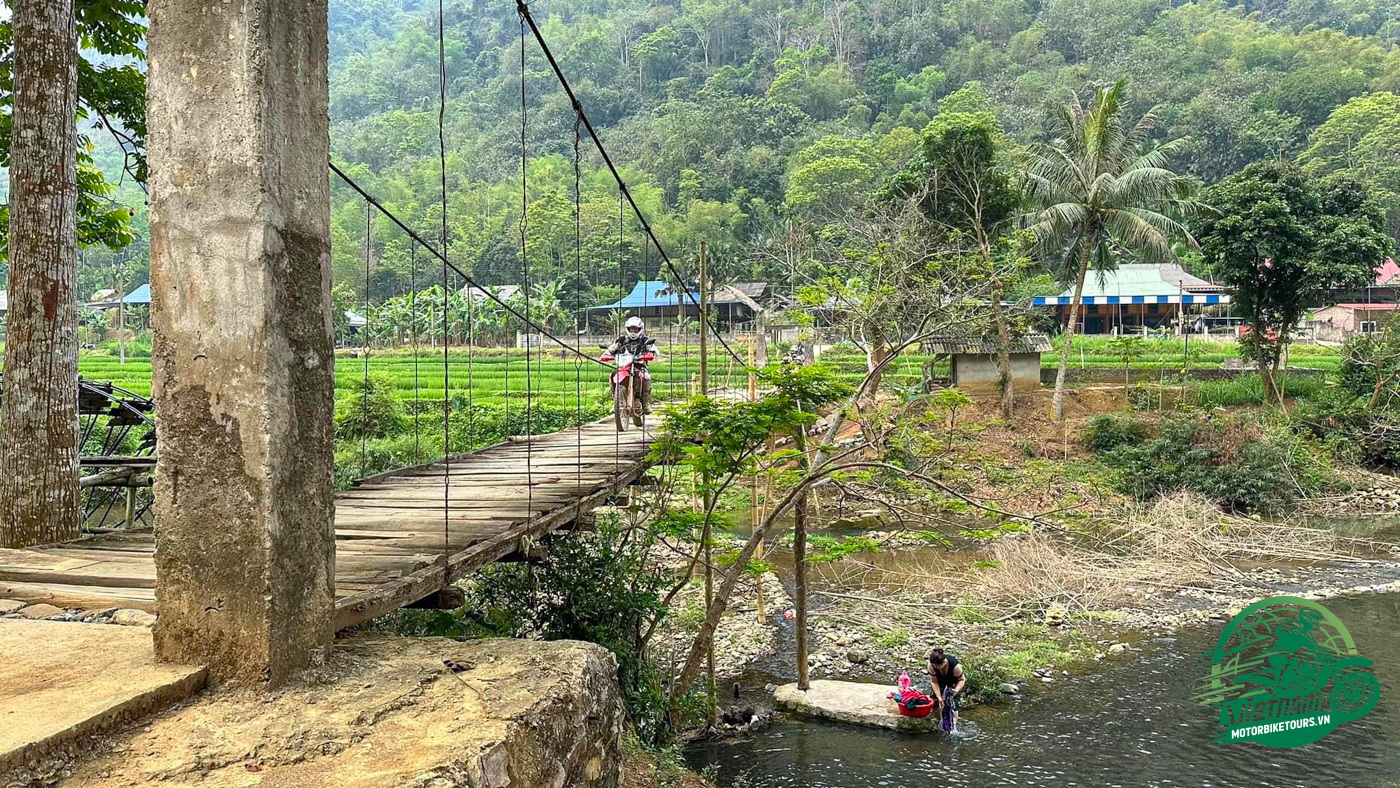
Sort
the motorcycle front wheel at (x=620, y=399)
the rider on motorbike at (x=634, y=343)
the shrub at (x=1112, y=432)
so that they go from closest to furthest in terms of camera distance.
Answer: the rider on motorbike at (x=634, y=343)
the motorcycle front wheel at (x=620, y=399)
the shrub at (x=1112, y=432)

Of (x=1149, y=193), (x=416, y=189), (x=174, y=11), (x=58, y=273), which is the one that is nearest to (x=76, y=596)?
(x=174, y=11)

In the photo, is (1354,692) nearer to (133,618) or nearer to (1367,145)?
(133,618)

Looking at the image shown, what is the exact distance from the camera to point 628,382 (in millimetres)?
8008

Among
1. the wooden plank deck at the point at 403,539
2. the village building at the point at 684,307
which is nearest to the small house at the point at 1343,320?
the village building at the point at 684,307

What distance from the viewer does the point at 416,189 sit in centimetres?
4891

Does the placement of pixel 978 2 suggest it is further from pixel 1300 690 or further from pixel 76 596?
pixel 76 596

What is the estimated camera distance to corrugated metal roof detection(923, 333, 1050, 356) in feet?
55.4

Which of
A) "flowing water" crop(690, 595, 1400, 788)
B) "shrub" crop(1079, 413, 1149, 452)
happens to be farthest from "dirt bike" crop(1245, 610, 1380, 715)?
"shrub" crop(1079, 413, 1149, 452)

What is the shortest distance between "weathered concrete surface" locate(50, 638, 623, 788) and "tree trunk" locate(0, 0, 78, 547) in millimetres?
2919

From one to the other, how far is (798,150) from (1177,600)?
114 feet

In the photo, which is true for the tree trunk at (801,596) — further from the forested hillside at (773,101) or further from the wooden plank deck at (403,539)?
the forested hillside at (773,101)

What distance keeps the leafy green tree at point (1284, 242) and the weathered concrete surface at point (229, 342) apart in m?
16.9

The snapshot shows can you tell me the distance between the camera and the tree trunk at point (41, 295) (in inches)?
166

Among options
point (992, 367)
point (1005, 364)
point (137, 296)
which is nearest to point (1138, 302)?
point (992, 367)
